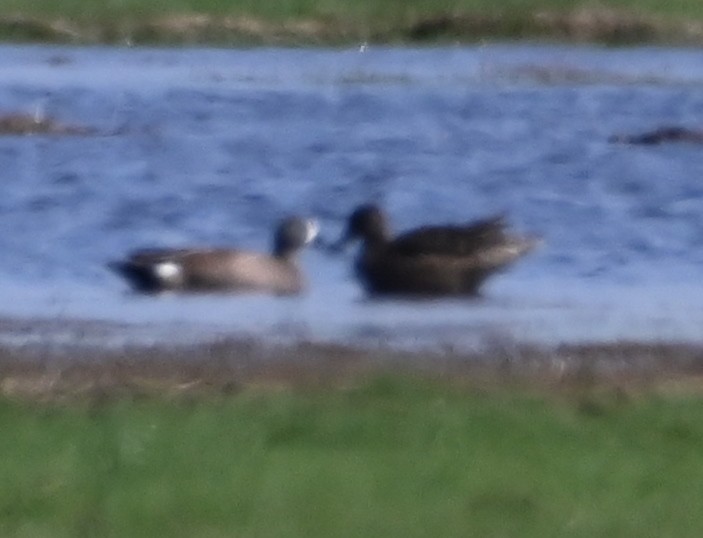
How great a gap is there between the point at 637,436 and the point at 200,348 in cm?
337

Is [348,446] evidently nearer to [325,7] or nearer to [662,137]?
[662,137]

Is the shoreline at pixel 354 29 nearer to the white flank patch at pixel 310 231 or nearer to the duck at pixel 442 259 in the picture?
the white flank patch at pixel 310 231

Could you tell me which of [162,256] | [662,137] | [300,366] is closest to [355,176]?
[662,137]

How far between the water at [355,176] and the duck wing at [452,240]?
0.92 ft

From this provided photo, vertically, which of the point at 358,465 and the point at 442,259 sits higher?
the point at 358,465

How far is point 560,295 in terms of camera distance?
49.8ft

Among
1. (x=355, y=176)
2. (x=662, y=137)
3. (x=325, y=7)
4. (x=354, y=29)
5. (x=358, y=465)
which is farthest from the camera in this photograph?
(x=325, y=7)

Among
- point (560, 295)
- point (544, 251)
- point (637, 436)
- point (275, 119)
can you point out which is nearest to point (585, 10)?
point (275, 119)

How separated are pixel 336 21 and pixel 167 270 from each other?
17950 mm

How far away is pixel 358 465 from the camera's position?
8.84 meters

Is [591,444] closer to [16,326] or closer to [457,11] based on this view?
[16,326]

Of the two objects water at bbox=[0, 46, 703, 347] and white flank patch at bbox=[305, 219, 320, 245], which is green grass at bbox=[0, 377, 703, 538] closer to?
water at bbox=[0, 46, 703, 347]

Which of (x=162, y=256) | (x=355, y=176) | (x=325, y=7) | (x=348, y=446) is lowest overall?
(x=325, y=7)

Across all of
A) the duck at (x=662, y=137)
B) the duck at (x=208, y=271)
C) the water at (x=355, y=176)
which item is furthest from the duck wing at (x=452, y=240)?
the duck at (x=662, y=137)
